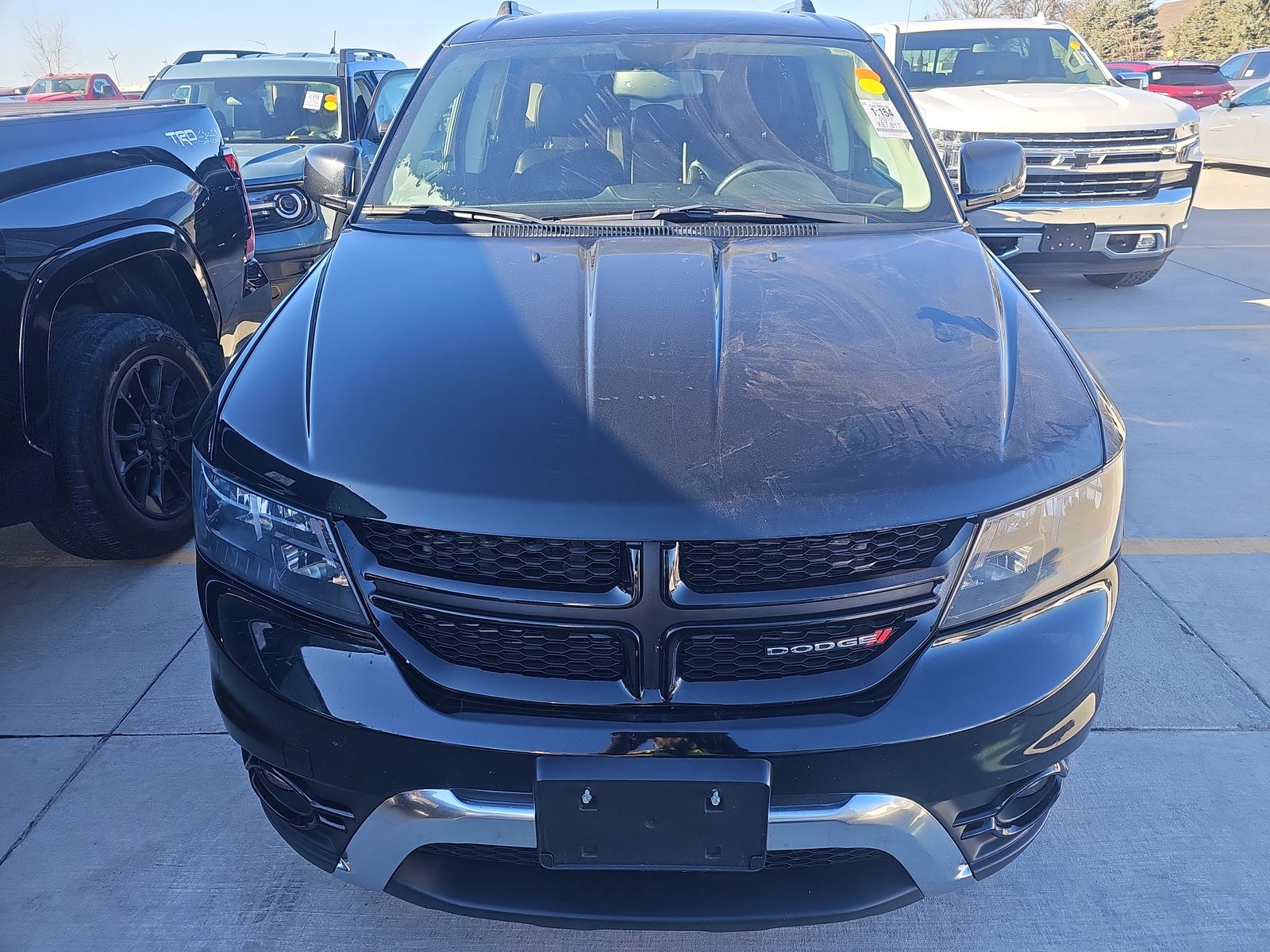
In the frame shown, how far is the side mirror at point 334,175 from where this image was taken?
320cm

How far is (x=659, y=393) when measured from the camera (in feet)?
5.91

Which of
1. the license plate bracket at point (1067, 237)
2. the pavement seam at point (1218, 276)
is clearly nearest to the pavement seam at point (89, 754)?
the license plate bracket at point (1067, 237)

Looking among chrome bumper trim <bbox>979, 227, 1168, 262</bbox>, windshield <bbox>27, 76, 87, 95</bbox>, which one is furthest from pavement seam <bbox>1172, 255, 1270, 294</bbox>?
windshield <bbox>27, 76, 87, 95</bbox>

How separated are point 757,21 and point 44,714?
2987mm

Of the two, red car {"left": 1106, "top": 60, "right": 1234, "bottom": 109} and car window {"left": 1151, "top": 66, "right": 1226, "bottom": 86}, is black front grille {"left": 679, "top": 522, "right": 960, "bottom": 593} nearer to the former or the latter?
red car {"left": 1106, "top": 60, "right": 1234, "bottom": 109}

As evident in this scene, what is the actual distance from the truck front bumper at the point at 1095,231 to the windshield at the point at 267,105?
4.90 metres

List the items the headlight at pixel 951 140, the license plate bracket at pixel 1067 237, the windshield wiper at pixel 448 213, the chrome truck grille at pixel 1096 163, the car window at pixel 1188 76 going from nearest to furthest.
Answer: the windshield wiper at pixel 448 213, the license plate bracket at pixel 1067 237, the chrome truck grille at pixel 1096 163, the headlight at pixel 951 140, the car window at pixel 1188 76

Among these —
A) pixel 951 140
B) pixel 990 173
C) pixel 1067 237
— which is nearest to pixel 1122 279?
pixel 1067 237

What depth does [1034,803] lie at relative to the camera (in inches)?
71.7

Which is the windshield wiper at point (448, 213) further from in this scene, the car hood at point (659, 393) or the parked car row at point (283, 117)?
the parked car row at point (283, 117)

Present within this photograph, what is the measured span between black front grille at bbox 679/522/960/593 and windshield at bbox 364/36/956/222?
1.31 meters

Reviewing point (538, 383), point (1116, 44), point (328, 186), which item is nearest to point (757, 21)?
point (328, 186)

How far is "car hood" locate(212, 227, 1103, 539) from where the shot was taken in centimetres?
160

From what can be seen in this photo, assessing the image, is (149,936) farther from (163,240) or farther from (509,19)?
(509,19)
